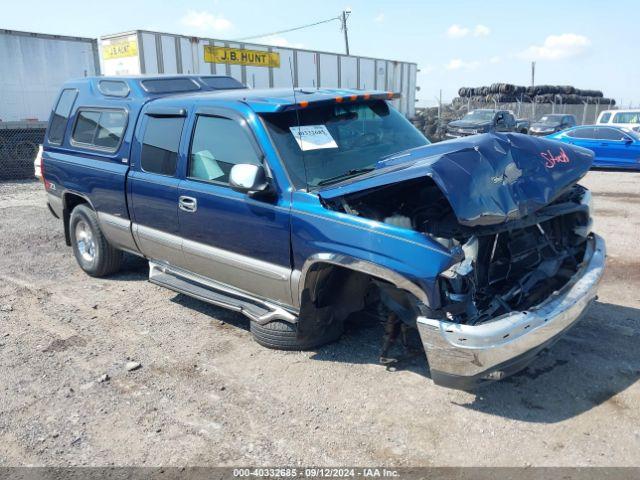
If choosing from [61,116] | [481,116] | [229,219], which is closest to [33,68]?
[61,116]

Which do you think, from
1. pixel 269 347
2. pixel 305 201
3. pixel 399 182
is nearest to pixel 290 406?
pixel 269 347

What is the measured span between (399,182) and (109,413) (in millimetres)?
2391

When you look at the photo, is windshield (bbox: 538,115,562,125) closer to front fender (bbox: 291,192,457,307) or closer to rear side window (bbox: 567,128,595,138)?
rear side window (bbox: 567,128,595,138)

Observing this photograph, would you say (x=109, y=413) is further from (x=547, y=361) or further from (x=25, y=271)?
(x=25, y=271)

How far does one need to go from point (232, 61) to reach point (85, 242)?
Answer: 11.5 m

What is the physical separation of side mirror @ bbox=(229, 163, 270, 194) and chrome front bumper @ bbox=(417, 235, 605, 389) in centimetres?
145

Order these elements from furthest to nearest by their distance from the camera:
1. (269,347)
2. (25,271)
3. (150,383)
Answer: (25,271)
(269,347)
(150,383)

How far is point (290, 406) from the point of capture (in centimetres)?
354

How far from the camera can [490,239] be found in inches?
137

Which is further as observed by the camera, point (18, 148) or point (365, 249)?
point (18, 148)

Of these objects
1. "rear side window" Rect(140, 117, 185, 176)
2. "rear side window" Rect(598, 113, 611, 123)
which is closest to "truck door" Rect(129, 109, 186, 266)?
"rear side window" Rect(140, 117, 185, 176)

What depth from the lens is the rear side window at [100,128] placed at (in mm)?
5340

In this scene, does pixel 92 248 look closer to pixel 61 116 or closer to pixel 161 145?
pixel 61 116

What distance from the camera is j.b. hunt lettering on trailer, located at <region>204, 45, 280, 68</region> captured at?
15773 mm
